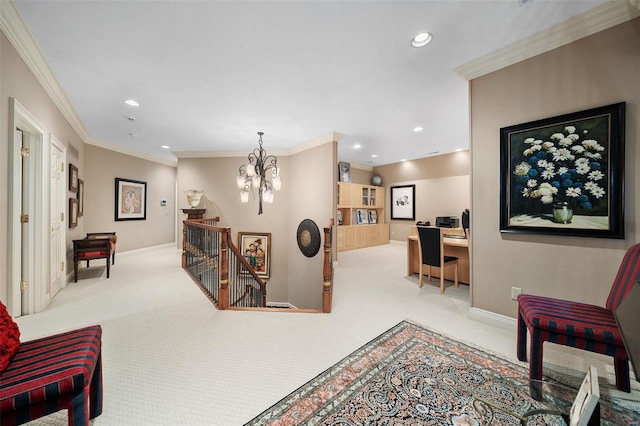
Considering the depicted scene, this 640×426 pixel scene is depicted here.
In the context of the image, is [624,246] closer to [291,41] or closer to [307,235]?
[291,41]

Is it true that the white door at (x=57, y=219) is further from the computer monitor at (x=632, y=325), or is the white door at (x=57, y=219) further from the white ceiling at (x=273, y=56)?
the computer monitor at (x=632, y=325)

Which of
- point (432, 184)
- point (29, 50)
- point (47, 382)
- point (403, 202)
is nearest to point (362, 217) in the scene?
point (403, 202)

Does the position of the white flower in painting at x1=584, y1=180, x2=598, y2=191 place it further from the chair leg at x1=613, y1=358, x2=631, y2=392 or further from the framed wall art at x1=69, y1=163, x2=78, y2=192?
the framed wall art at x1=69, y1=163, x2=78, y2=192

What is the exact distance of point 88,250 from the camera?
3812mm

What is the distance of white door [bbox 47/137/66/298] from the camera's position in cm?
297

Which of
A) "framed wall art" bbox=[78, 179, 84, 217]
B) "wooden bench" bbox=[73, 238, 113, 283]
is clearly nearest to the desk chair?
"wooden bench" bbox=[73, 238, 113, 283]

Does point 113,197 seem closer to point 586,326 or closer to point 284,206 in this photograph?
point 284,206

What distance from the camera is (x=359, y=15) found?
180 centimetres

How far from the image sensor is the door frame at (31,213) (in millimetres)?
2109

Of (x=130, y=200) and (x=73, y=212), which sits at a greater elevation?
(x=130, y=200)

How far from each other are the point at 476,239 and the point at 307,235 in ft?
10.4

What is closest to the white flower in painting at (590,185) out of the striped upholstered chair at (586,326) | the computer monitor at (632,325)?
the striped upholstered chair at (586,326)

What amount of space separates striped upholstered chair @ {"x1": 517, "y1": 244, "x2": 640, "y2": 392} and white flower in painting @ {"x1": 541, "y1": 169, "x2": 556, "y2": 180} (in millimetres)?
750

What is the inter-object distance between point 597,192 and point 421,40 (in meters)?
1.86
